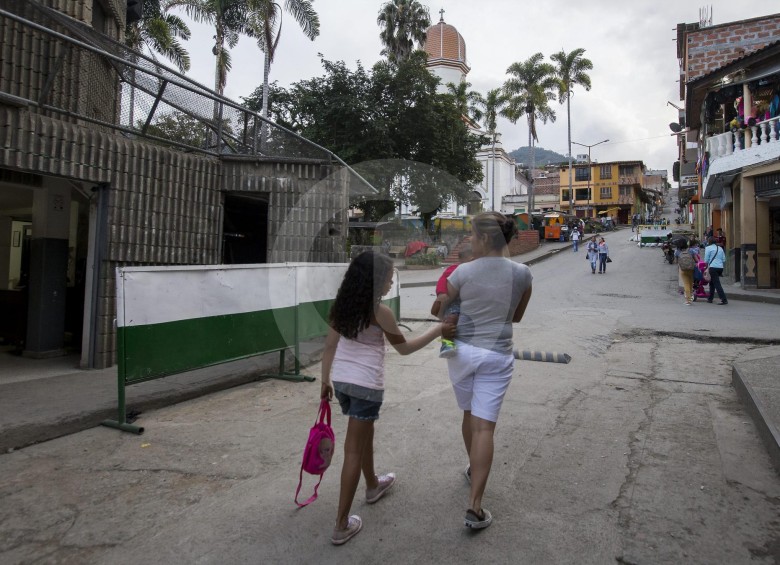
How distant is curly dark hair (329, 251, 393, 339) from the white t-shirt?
0.44 m

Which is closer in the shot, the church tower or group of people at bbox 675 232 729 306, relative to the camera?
group of people at bbox 675 232 729 306

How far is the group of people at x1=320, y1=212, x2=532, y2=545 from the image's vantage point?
2.78 metres

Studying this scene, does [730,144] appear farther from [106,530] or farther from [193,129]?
[106,530]

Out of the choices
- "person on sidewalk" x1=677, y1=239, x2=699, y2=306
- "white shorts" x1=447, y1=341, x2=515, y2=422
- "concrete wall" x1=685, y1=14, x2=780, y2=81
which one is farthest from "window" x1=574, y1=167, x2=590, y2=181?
"white shorts" x1=447, y1=341, x2=515, y2=422

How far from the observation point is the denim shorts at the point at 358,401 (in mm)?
2773

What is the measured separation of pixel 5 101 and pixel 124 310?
2.67m

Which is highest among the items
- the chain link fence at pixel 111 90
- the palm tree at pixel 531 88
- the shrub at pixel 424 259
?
the palm tree at pixel 531 88

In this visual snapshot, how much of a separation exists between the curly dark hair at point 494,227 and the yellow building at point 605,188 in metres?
61.7

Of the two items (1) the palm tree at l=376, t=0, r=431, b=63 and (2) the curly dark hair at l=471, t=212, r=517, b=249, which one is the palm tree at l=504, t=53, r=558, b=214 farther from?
(2) the curly dark hair at l=471, t=212, r=517, b=249

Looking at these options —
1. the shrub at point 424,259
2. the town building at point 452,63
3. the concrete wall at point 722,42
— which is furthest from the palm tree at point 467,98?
the shrub at point 424,259

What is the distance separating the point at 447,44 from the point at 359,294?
4218cm

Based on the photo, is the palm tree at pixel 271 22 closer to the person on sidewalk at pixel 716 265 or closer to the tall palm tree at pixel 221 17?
the tall palm tree at pixel 221 17

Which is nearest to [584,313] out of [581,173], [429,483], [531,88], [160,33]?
[429,483]

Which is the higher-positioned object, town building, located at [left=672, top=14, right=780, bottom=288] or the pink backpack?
town building, located at [left=672, top=14, right=780, bottom=288]
